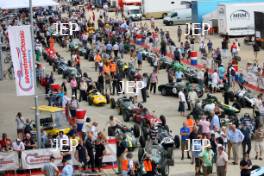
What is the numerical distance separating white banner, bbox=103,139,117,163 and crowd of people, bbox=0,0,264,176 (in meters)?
0.18

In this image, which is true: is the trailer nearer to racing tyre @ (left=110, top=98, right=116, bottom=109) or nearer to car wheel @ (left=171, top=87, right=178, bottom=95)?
car wheel @ (left=171, top=87, right=178, bottom=95)

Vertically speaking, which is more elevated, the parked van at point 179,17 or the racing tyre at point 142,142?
the parked van at point 179,17

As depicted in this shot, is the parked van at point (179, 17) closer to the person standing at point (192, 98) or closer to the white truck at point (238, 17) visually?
the white truck at point (238, 17)

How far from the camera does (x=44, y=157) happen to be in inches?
952

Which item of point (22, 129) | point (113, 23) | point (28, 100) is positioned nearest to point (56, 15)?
point (113, 23)

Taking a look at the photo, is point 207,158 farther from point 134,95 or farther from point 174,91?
point 174,91

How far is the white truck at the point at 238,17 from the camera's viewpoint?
54.6 metres

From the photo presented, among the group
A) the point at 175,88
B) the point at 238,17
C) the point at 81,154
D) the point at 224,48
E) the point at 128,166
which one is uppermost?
the point at 238,17

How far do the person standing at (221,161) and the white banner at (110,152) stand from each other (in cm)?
384

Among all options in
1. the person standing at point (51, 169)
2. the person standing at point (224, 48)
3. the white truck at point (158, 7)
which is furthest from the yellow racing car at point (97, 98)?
the white truck at point (158, 7)

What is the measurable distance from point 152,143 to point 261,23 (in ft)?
91.6

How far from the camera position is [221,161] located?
22.1 m

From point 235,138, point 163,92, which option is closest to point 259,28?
point 163,92

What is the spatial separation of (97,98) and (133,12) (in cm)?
3760
